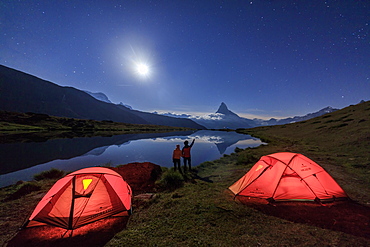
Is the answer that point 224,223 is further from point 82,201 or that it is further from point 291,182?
point 82,201

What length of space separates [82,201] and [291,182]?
10469mm

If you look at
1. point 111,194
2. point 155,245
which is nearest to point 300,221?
point 155,245

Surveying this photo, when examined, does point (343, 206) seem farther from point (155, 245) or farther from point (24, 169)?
point (24, 169)

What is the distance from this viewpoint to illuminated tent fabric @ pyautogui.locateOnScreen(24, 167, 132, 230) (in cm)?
588

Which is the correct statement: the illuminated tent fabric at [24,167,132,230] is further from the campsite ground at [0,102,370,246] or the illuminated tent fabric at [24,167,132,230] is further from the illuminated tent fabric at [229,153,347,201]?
the illuminated tent fabric at [229,153,347,201]

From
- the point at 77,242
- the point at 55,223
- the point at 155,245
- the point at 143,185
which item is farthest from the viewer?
the point at 143,185

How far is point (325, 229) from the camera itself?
534 centimetres

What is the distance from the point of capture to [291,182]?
761cm

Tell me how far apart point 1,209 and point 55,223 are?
4.83 metres

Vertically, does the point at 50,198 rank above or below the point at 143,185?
above

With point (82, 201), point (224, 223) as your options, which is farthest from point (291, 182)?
point (82, 201)

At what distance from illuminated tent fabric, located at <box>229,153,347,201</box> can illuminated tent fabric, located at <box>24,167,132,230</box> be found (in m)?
6.57

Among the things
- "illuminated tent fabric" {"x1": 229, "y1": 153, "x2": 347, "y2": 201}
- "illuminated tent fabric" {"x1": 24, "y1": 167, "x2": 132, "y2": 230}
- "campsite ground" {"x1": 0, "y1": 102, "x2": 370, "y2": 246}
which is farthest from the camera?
"illuminated tent fabric" {"x1": 229, "y1": 153, "x2": 347, "y2": 201}

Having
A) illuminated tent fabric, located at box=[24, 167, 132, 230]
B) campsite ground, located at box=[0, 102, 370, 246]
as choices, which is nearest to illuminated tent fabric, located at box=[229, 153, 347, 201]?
campsite ground, located at box=[0, 102, 370, 246]
